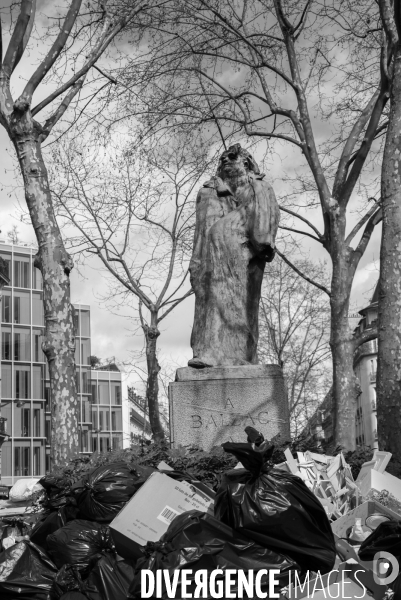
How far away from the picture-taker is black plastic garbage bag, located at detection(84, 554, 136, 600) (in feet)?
12.2

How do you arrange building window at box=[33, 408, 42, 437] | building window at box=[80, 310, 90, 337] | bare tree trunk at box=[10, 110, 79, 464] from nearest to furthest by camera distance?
1. bare tree trunk at box=[10, 110, 79, 464]
2. building window at box=[33, 408, 42, 437]
3. building window at box=[80, 310, 90, 337]

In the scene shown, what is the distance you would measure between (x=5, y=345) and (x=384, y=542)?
69.2 m

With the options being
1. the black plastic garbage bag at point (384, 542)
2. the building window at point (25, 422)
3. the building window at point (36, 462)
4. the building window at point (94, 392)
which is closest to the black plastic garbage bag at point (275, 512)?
the black plastic garbage bag at point (384, 542)

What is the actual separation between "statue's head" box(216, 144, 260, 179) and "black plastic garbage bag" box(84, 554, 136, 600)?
4526mm

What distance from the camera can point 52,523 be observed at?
497 centimetres

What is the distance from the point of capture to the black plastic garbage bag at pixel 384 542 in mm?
3293

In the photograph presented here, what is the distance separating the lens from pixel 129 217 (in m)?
23.8

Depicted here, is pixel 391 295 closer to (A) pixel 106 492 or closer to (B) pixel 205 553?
(A) pixel 106 492

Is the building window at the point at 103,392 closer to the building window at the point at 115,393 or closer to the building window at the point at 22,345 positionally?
the building window at the point at 115,393

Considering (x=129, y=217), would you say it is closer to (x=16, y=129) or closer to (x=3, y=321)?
(x=16, y=129)

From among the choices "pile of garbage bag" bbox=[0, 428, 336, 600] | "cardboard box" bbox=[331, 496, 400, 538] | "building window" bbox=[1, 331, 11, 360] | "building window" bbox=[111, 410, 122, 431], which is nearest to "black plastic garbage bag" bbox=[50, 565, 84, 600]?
"pile of garbage bag" bbox=[0, 428, 336, 600]

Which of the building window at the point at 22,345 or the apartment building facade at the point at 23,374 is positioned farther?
the building window at the point at 22,345

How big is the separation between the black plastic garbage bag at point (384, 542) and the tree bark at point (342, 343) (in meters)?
11.3

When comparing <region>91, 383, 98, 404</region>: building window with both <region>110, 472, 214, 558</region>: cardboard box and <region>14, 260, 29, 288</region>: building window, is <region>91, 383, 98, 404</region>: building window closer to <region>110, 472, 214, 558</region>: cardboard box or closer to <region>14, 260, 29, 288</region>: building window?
<region>14, 260, 29, 288</region>: building window
